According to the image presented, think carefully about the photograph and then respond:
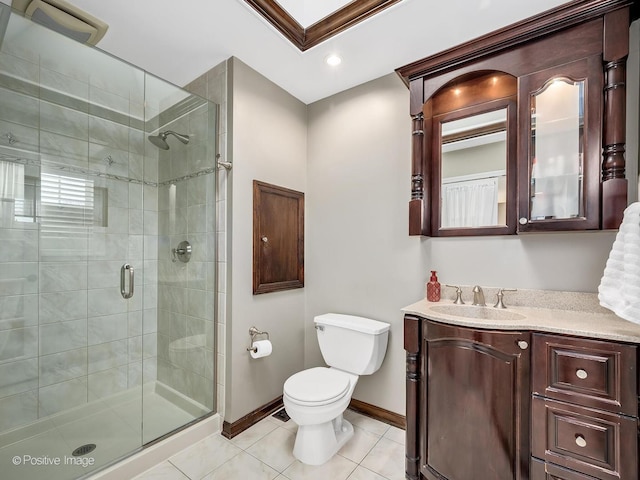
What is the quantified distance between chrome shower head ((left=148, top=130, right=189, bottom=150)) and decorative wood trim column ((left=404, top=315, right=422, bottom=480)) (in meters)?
1.92

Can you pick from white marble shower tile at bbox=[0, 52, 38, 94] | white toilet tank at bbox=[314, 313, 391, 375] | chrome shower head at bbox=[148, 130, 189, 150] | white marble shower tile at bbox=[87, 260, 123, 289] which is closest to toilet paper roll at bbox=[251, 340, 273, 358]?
white toilet tank at bbox=[314, 313, 391, 375]

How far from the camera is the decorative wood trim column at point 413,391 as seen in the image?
1526 mm

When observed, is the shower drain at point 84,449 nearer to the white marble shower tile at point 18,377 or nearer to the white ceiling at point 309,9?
the white marble shower tile at point 18,377

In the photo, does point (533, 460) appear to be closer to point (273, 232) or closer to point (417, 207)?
point (417, 207)

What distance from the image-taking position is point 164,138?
2115mm

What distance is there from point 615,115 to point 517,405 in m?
1.35

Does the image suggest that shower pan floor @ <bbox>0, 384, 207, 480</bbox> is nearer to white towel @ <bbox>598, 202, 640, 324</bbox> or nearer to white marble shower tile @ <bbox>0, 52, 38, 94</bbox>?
white marble shower tile @ <bbox>0, 52, 38, 94</bbox>

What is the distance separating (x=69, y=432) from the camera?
1.77m

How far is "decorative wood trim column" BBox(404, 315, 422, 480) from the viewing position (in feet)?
5.01

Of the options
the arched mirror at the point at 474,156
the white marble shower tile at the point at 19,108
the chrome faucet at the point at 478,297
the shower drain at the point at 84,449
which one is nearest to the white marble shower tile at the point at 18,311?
the shower drain at the point at 84,449

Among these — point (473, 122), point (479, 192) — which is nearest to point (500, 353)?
point (479, 192)

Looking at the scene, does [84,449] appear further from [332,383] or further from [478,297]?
[478,297]

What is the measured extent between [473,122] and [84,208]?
254 centimetres

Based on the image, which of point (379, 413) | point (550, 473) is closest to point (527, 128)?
point (550, 473)
